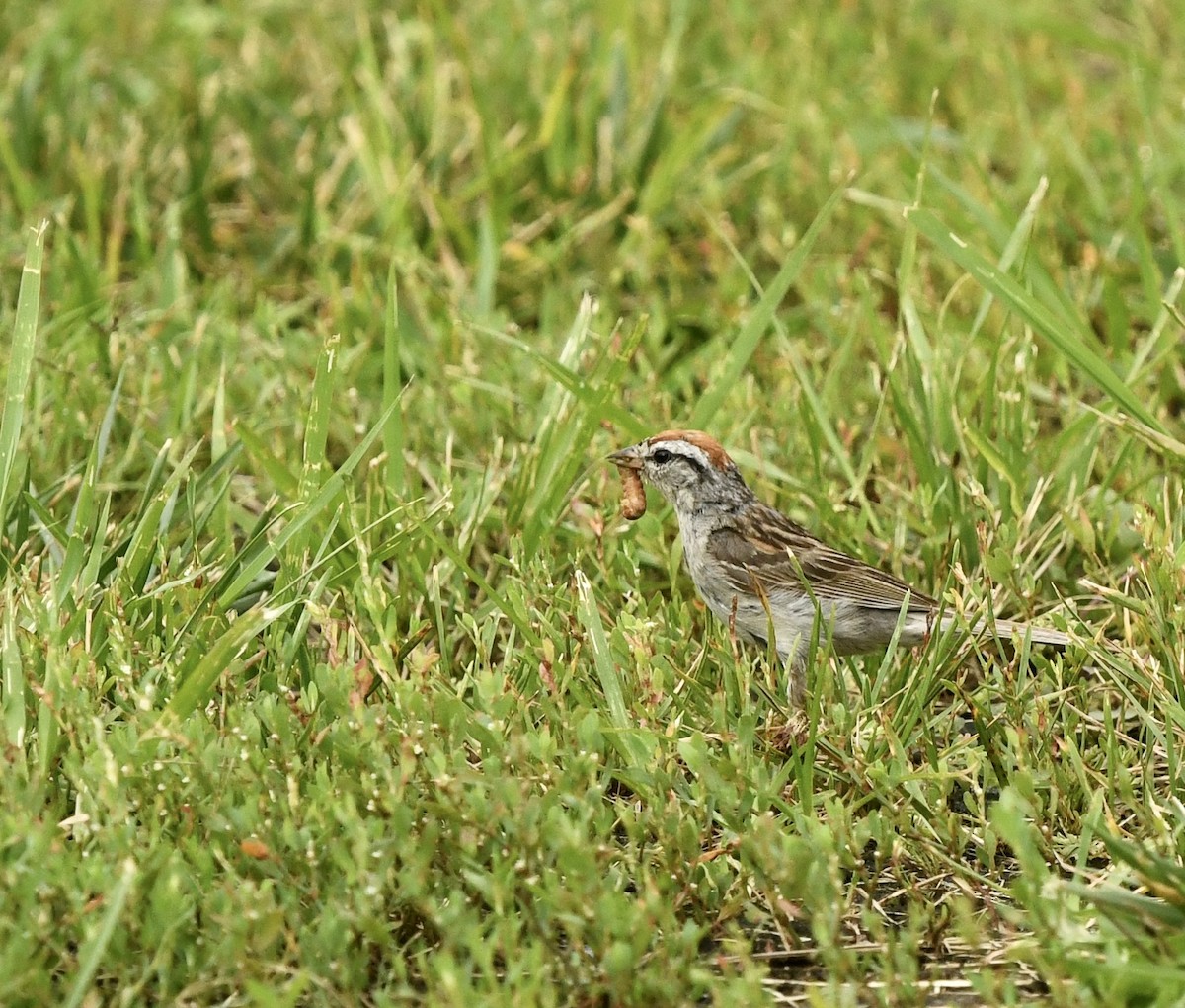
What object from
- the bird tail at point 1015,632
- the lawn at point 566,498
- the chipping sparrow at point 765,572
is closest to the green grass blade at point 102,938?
the lawn at point 566,498

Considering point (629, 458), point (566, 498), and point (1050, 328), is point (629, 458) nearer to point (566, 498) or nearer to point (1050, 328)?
point (566, 498)

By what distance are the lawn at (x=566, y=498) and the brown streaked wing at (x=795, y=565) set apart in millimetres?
156

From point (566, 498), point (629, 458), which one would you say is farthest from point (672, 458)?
point (566, 498)

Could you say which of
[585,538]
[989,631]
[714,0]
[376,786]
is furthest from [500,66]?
[376,786]

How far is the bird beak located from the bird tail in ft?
3.30

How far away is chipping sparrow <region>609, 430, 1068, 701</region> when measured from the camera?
4.43 metres

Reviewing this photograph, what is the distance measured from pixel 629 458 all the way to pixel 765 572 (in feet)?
1.75

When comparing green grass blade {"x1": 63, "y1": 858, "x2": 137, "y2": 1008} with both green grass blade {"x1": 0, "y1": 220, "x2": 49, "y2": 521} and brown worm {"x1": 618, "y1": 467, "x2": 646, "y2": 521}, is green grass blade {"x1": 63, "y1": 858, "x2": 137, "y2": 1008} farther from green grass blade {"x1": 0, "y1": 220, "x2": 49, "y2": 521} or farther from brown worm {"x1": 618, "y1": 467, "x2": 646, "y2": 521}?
brown worm {"x1": 618, "y1": 467, "x2": 646, "y2": 521}

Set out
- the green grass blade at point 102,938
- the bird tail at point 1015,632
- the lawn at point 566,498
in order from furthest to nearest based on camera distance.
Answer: the bird tail at point 1015,632 < the lawn at point 566,498 < the green grass blade at point 102,938

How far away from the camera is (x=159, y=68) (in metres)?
8.10

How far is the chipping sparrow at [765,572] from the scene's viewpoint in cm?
443

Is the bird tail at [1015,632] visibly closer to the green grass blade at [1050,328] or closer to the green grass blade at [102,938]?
the green grass blade at [1050,328]

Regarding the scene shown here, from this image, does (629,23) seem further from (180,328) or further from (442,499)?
(442,499)

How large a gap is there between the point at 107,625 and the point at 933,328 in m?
3.22
